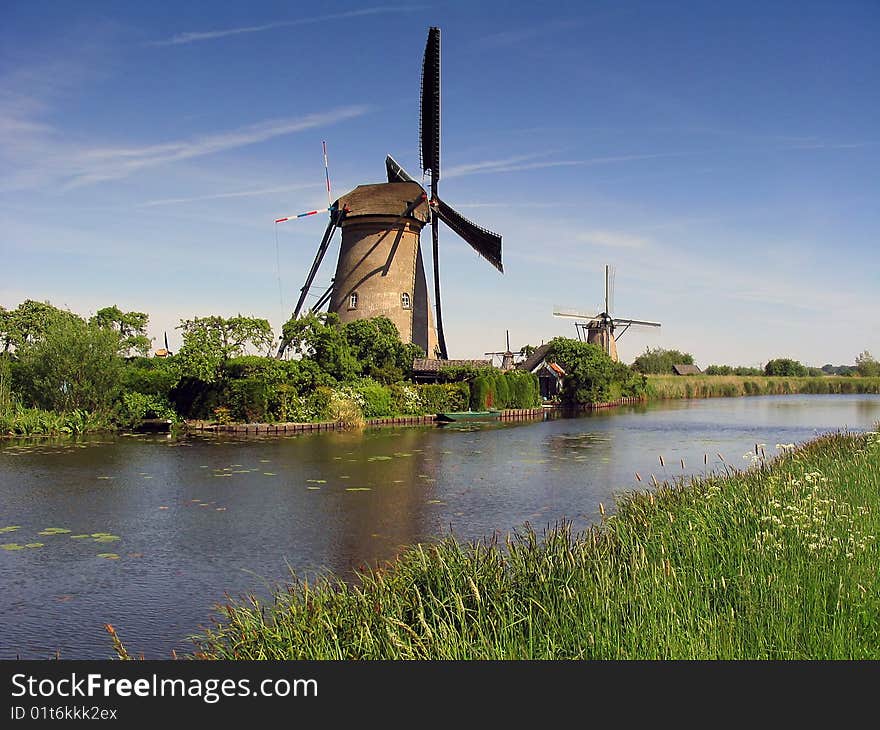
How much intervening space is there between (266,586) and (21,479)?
8.25 m

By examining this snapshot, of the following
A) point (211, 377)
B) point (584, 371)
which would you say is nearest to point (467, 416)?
point (211, 377)

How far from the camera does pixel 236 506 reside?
1089cm

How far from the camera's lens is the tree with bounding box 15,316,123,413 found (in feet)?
70.3

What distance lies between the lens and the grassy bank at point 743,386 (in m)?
49.7

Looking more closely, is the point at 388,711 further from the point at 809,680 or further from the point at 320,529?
the point at 320,529

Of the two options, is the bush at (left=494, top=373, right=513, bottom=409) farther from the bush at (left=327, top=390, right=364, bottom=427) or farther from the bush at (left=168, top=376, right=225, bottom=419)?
the bush at (left=168, top=376, right=225, bottom=419)

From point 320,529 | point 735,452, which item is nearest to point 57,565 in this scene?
point 320,529

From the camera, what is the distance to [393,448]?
18.4 metres

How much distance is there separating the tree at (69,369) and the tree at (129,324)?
5.53 m

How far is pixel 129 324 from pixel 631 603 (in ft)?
92.0

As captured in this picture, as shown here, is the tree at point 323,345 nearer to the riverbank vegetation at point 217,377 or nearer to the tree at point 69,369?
the riverbank vegetation at point 217,377

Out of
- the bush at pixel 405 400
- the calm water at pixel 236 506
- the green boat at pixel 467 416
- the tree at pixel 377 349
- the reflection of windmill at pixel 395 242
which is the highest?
the reflection of windmill at pixel 395 242

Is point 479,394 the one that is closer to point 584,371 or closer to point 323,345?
point 323,345

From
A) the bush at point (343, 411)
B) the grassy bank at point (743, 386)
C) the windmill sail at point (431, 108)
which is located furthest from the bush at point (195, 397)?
the grassy bank at point (743, 386)
